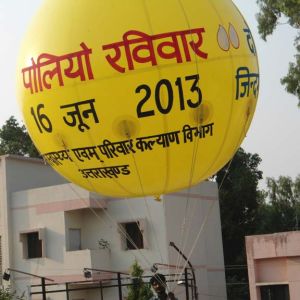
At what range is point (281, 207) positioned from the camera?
1502 inches

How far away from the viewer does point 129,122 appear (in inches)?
390

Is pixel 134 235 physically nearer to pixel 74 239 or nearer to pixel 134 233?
pixel 134 233

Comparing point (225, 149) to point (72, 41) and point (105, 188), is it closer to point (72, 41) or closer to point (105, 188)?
point (105, 188)

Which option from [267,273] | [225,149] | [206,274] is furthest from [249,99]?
[206,274]

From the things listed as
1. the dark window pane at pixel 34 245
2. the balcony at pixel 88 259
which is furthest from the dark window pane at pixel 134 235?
the dark window pane at pixel 34 245

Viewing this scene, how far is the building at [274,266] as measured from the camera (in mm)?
21344

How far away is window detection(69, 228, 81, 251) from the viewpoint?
2692cm

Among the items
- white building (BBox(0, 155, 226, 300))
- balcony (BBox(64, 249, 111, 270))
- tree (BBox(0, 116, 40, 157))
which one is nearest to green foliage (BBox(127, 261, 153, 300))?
white building (BBox(0, 155, 226, 300))

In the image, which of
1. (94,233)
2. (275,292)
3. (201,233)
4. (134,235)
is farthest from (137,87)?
(94,233)

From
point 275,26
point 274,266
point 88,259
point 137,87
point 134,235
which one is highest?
point 275,26

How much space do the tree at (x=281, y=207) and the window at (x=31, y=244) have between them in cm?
1054

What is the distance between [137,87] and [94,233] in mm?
17714

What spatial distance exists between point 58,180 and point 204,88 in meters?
22.1

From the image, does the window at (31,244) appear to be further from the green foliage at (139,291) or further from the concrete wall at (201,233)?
the green foliage at (139,291)
